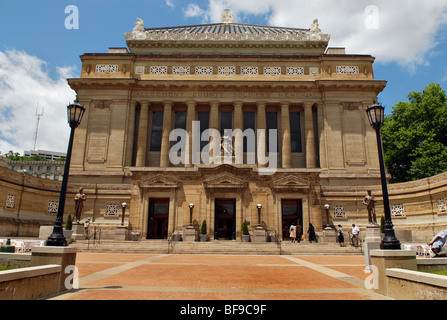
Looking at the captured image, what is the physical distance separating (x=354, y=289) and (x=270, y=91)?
136 ft

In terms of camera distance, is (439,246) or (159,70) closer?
(439,246)

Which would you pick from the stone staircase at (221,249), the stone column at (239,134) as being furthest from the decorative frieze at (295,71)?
the stone staircase at (221,249)

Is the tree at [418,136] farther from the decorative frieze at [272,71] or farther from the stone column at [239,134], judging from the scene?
the stone column at [239,134]

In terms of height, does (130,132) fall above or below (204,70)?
below

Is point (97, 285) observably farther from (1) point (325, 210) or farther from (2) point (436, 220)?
(2) point (436, 220)

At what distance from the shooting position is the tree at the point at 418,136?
48.6 metres

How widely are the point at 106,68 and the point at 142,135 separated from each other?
1208 centimetres

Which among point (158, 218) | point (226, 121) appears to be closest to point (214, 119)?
point (226, 121)

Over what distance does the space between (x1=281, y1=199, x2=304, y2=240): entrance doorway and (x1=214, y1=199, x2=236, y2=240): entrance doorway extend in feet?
17.8

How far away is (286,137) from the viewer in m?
46.9

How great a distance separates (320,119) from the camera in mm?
47531

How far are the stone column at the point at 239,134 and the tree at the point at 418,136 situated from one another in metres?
26.0

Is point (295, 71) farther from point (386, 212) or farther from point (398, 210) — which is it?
point (386, 212)

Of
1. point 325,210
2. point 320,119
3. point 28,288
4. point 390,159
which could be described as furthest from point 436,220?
point 28,288
